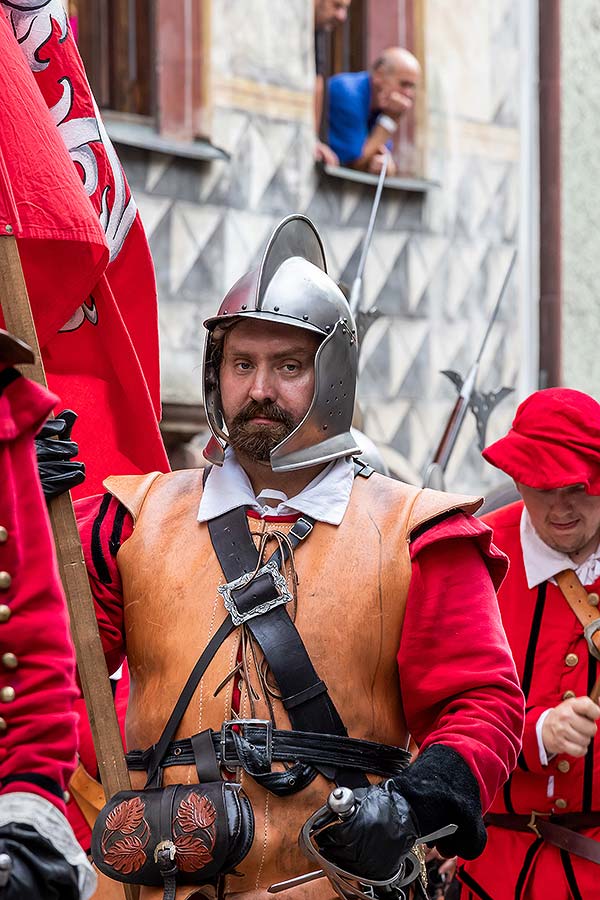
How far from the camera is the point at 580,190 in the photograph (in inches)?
488

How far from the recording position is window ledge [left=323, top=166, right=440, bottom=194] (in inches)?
404

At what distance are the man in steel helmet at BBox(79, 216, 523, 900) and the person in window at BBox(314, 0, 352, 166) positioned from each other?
6.26 meters

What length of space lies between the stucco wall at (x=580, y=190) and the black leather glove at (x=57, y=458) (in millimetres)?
8832

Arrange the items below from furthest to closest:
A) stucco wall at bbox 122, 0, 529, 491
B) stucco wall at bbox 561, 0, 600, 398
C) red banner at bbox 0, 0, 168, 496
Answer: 1. stucco wall at bbox 561, 0, 600, 398
2. stucco wall at bbox 122, 0, 529, 491
3. red banner at bbox 0, 0, 168, 496

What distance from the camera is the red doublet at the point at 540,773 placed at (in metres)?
4.82

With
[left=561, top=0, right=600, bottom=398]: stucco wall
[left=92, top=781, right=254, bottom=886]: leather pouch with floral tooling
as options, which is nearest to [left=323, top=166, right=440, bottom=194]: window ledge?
[left=561, top=0, right=600, bottom=398]: stucco wall

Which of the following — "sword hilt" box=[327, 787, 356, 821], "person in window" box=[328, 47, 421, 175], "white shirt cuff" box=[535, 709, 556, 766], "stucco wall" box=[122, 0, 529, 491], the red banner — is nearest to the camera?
"sword hilt" box=[327, 787, 356, 821]

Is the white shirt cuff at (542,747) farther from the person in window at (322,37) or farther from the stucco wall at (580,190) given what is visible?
the stucco wall at (580,190)

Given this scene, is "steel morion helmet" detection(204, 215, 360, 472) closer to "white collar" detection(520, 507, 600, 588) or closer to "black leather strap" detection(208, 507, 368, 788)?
"black leather strap" detection(208, 507, 368, 788)

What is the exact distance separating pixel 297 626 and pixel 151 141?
573 centimetres

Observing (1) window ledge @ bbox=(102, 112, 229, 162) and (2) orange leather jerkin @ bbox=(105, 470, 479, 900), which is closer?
(2) orange leather jerkin @ bbox=(105, 470, 479, 900)

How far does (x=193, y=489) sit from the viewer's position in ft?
13.2

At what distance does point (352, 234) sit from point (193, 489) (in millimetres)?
6576

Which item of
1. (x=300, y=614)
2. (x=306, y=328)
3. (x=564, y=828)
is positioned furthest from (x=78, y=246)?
(x=564, y=828)
